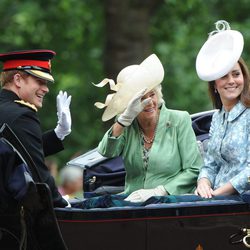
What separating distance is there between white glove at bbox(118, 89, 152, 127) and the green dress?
21cm

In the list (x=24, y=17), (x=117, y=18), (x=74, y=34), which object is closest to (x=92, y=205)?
(x=117, y=18)

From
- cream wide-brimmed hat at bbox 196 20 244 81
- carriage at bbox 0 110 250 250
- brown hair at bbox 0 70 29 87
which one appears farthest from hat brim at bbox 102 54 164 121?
carriage at bbox 0 110 250 250

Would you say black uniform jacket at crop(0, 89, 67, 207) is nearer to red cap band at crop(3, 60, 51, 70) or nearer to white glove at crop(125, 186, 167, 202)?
red cap band at crop(3, 60, 51, 70)

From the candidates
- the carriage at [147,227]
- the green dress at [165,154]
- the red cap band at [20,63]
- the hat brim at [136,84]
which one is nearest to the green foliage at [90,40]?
the green dress at [165,154]

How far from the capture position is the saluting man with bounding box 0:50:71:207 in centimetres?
638

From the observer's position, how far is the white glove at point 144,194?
22.4 feet

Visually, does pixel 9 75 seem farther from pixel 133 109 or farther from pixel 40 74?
pixel 133 109

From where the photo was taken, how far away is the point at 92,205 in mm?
6457

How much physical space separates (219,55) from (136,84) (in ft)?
1.78

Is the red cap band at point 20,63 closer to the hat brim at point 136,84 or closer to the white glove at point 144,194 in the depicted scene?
the hat brim at point 136,84

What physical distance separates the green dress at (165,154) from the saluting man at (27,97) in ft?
1.93

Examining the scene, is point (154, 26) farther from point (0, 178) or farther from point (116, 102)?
point (0, 178)

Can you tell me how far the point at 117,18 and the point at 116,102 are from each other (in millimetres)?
6097

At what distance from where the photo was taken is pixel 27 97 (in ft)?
21.9
